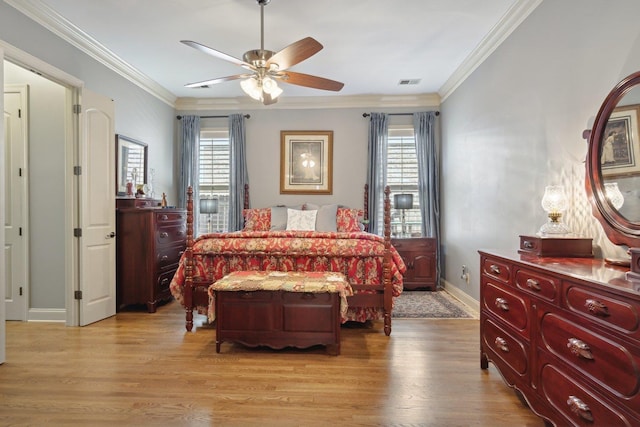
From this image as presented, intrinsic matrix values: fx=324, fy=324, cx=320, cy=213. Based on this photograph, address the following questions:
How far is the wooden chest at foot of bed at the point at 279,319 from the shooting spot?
8.60ft

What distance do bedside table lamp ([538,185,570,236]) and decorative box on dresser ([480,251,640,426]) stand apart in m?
0.28

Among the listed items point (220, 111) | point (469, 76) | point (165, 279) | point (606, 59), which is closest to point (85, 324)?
point (165, 279)

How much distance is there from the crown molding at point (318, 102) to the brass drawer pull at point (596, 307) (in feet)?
14.7

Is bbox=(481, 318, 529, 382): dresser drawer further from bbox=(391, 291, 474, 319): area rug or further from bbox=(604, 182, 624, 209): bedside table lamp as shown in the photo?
bbox=(391, 291, 474, 319): area rug

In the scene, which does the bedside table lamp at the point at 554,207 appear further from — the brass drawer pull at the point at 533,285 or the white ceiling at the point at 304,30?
the white ceiling at the point at 304,30

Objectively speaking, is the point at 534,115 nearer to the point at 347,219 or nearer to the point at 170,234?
the point at 347,219

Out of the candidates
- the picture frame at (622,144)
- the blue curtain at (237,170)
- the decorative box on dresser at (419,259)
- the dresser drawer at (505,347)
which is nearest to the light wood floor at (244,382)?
the dresser drawer at (505,347)

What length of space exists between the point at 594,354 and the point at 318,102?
4.83 m

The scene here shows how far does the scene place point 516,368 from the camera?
6.07 ft

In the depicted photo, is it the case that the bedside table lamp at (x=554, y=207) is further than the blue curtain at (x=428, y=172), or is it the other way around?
the blue curtain at (x=428, y=172)

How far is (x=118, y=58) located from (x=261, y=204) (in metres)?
2.72

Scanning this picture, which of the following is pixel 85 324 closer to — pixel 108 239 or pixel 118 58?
pixel 108 239

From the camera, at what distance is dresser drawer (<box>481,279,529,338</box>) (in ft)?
5.84

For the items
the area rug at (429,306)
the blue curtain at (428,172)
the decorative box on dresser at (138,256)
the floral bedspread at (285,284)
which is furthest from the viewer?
the blue curtain at (428,172)
